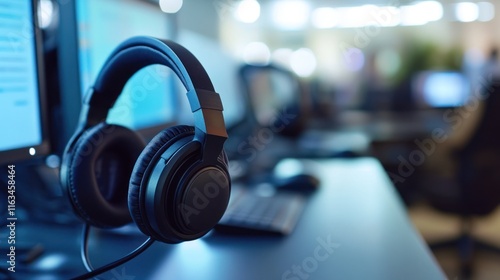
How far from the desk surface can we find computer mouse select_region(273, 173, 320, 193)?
0.59 feet

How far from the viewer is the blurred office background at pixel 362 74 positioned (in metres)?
0.82

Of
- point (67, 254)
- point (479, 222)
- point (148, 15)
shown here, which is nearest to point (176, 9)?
point (148, 15)

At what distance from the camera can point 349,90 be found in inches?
153

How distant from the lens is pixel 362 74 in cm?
405

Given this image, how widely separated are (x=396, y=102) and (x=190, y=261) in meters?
3.27

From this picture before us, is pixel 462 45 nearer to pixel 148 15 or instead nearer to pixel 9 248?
pixel 148 15

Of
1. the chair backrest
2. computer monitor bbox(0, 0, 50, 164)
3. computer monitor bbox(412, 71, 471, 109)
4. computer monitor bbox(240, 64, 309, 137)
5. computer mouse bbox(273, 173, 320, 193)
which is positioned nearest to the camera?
computer monitor bbox(0, 0, 50, 164)

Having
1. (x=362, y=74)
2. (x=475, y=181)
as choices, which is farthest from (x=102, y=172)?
(x=362, y=74)

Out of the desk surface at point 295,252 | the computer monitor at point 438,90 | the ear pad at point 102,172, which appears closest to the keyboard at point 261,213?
the desk surface at point 295,252

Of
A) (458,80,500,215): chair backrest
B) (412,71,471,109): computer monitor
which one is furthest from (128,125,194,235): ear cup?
(412,71,471,109): computer monitor

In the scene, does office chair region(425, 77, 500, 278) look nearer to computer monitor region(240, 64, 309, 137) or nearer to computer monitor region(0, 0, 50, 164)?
computer monitor region(240, 64, 309, 137)

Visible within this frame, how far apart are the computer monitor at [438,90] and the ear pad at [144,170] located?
3.26 m

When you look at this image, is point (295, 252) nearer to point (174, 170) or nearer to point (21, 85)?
point (174, 170)

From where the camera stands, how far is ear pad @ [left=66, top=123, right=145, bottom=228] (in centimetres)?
53
